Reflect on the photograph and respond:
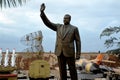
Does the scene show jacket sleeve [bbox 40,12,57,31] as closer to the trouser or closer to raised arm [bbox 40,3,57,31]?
raised arm [bbox 40,3,57,31]

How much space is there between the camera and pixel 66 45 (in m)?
7.61

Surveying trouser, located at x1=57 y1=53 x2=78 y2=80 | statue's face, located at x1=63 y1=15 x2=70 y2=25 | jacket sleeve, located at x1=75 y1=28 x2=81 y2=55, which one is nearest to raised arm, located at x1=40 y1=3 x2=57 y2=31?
statue's face, located at x1=63 y1=15 x2=70 y2=25

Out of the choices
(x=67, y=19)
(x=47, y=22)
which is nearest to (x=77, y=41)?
(x=67, y=19)

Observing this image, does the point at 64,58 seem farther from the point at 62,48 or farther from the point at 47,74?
the point at 47,74

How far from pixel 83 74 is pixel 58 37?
6.64m

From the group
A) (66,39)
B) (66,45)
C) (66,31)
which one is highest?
(66,31)

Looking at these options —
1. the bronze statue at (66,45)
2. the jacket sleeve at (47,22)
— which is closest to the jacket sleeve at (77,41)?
the bronze statue at (66,45)

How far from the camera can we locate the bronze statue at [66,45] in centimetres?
758

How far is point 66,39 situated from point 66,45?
122 mm

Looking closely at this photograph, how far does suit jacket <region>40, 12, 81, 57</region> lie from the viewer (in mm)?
7570

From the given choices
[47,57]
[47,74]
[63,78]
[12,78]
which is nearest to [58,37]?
[63,78]

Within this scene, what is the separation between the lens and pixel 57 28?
25.6 ft

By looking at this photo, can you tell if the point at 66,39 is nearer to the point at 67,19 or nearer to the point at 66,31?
the point at 66,31

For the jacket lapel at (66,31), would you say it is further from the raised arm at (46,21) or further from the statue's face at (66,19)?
the raised arm at (46,21)
